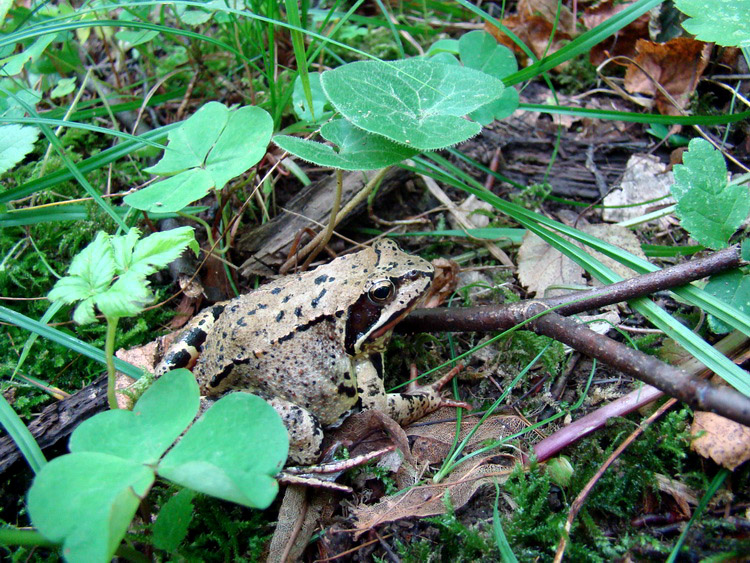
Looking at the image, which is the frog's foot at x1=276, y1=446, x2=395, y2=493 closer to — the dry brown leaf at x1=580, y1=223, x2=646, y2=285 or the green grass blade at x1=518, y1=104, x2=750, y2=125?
the dry brown leaf at x1=580, y1=223, x2=646, y2=285

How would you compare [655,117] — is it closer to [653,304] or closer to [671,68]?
[671,68]

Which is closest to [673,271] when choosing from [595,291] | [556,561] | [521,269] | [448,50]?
[595,291]

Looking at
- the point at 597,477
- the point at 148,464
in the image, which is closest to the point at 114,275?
the point at 148,464

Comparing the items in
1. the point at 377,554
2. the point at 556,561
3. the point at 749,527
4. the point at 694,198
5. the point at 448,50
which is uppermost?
the point at 448,50

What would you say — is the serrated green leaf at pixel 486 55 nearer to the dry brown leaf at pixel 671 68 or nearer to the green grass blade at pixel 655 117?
the green grass blade at pixel 655 117

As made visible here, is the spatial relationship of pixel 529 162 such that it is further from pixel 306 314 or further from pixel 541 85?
pixel 306 314

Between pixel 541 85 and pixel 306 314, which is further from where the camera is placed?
pixel 541 85

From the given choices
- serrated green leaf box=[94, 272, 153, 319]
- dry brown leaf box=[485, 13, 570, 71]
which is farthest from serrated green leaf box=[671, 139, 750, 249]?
serrated green leaf box=[94, 272, 153, 319]
